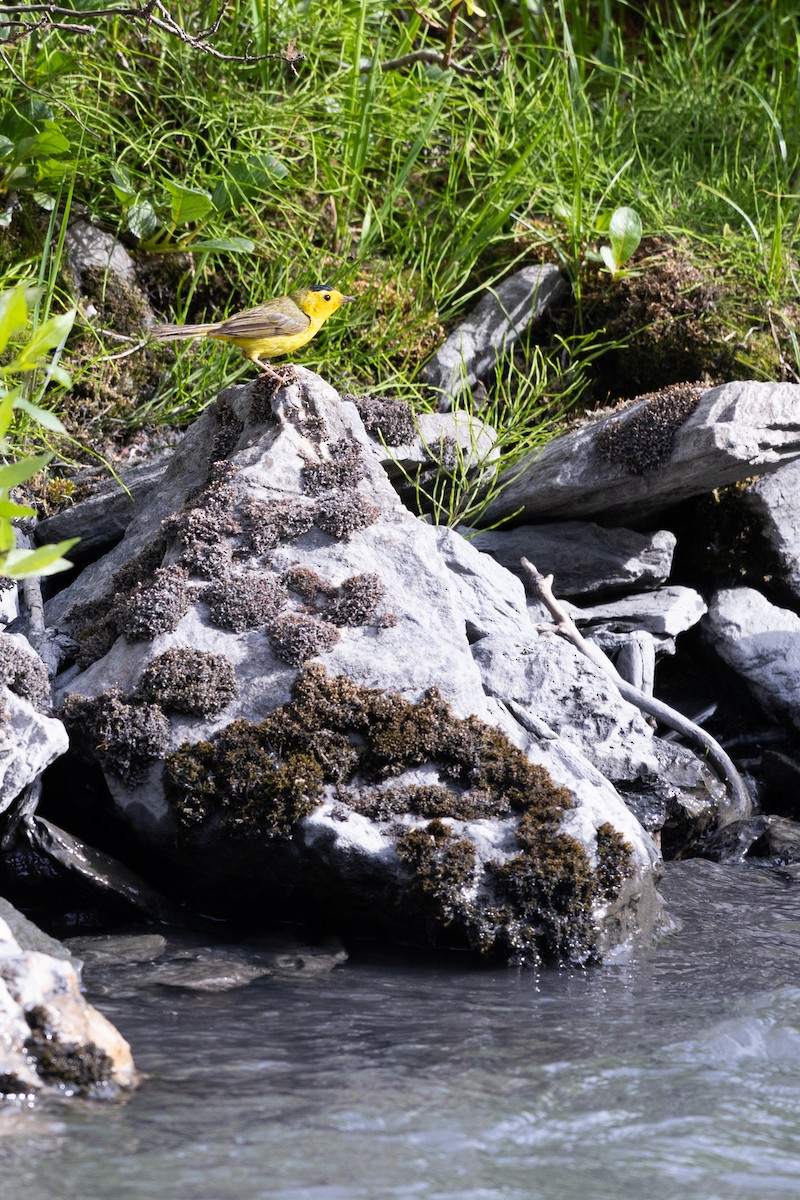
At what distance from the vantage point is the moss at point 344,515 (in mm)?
5898

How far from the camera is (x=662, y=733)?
7133mm

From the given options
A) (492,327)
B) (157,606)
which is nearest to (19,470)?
A: (157,606)

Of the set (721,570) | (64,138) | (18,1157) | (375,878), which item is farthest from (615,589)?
(18,1157)

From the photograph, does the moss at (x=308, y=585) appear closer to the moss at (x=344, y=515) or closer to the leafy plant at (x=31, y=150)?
the moss at (x=344, y=515)

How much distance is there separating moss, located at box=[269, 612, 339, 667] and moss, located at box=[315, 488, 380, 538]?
609 millimetres

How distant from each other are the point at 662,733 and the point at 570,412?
2.78 metres

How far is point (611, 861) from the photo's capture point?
16.1 feet

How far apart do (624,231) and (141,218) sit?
133 inches

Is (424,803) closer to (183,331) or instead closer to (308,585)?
(308,585)

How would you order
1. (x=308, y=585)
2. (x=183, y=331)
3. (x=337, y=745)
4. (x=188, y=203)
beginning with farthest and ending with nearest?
1. (x=188, y=203)
2. (x=183, y=331)
3. (x=308, y=585)
4. (x=337, y=745)

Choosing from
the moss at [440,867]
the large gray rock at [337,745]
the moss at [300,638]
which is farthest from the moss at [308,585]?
the moss at [440,867]

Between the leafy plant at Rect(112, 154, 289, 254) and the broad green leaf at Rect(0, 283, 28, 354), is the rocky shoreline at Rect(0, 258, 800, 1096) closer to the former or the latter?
the leafy plant at Rect(112, 154, 289, 254)

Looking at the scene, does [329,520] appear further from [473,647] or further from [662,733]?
[662,733]

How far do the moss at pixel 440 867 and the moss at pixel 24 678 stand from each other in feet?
5.78
